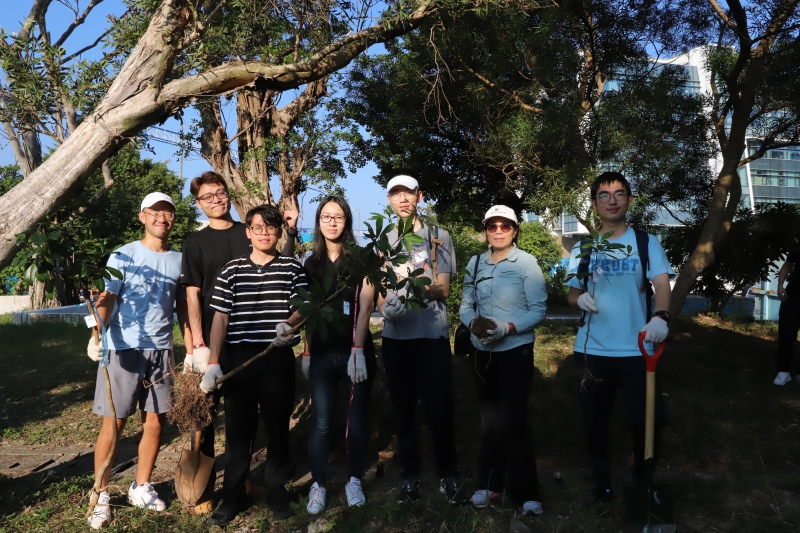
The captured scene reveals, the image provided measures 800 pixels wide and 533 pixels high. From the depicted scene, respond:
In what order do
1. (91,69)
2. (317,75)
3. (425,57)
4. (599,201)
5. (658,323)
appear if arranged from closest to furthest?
1. (658,323)
2. (599,201)
3. (317,75)
4. (91,69)
5. (425,57)

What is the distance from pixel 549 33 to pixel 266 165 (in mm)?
5789

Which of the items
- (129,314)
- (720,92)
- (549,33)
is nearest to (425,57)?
(549,33)

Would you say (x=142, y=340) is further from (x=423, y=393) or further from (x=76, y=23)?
(x=76, y=23)

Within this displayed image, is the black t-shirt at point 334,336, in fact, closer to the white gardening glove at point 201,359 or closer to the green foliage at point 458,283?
the white gardening glove at point 201,359

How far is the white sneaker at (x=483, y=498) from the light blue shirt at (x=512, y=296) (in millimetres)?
783

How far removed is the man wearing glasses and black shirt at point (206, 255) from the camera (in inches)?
152

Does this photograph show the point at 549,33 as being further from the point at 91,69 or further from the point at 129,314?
the point at 129,314

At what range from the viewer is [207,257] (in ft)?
13.0

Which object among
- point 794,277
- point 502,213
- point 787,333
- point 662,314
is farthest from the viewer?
point 794,277

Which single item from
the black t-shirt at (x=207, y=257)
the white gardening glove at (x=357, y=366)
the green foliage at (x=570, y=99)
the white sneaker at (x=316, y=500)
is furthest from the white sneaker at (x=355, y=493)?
the green foliage at (x=570, y=99)

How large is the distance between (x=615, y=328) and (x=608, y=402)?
1.31 feet

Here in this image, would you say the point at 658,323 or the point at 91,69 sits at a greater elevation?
the point at 91,69

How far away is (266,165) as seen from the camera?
1084 centimetres

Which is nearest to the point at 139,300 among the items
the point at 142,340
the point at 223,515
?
the point at 142,340
